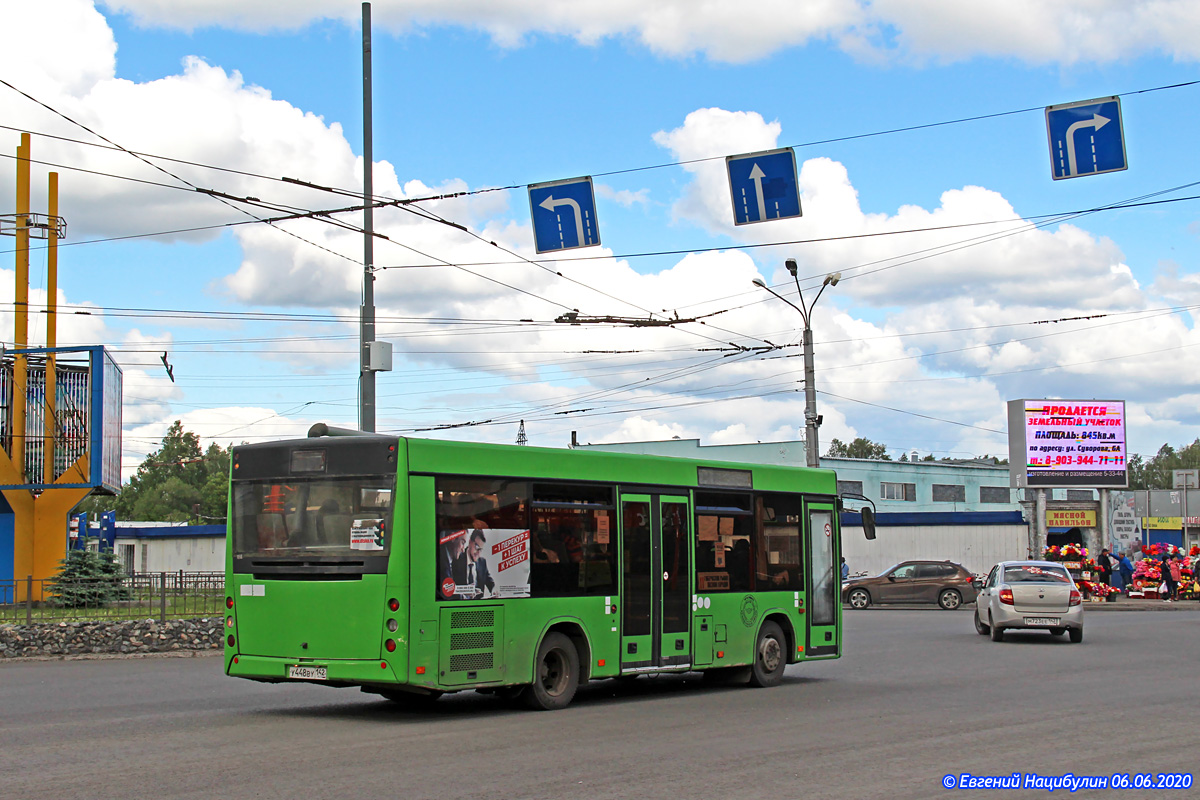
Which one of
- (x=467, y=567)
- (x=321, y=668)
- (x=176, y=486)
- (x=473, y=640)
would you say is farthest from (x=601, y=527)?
(x=176, y=486)

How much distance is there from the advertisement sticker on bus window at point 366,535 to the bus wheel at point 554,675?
221cm

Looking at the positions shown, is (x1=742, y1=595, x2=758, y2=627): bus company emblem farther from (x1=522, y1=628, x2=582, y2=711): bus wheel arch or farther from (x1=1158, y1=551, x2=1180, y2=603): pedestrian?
(x1=1158, y1=551, x2=1180, y2=603): pedestrian

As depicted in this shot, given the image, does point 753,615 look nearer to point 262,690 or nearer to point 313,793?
point 262,690

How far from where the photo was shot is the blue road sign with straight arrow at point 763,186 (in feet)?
55.7

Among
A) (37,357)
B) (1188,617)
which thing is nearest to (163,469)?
(37,357)

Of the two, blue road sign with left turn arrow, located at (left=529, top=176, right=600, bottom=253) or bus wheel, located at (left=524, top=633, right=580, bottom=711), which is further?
blue road sign with left turn arrow, located at (left=529, top=176, right=600, bottom=253)

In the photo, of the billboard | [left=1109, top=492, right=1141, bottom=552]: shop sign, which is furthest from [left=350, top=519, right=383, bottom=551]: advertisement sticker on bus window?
[left=1109, top=492, right=1141, bottom=552]: shop sign

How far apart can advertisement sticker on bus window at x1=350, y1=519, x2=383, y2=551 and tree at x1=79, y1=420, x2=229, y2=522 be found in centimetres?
12923

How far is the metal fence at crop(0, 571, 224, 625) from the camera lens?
21.8 m

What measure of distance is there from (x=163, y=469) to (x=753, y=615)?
14366 centimetres

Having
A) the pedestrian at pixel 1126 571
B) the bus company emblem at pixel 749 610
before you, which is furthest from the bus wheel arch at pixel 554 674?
the pedestrian at pixel 1126 571

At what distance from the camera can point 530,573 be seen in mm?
13031

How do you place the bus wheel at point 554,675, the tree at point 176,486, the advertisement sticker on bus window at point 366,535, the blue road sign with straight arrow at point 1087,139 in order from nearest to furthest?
the advertisement sticker on bus window at point 366,535, the bus wheel at point 554,675, the blue road sign with straight arrow at point 1087,139, the tree at point 176,486

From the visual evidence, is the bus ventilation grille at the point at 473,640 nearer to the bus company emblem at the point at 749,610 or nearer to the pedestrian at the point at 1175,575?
the bus company emblem at the point at 749,610
